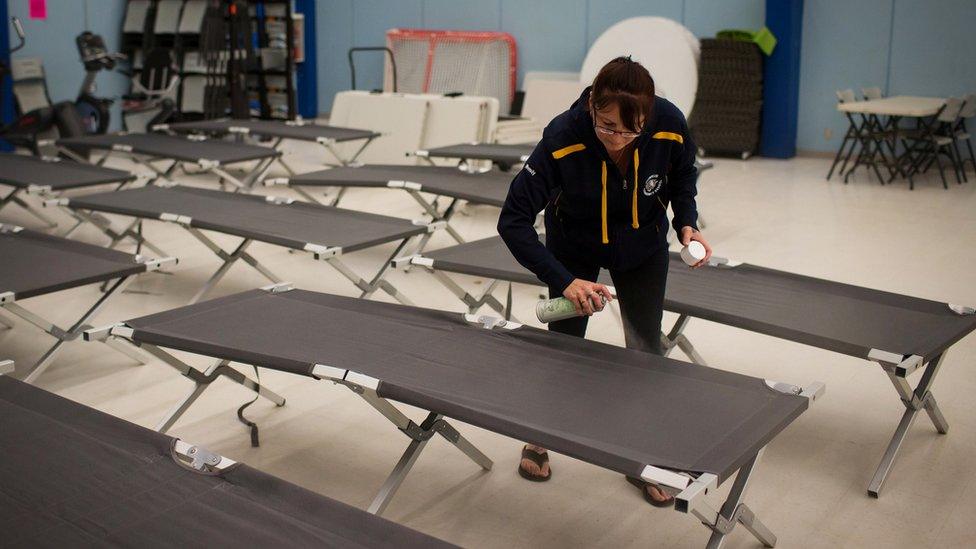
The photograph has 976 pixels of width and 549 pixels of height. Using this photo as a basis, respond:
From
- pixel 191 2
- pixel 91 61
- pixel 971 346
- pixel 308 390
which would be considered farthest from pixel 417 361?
pixel 191 2

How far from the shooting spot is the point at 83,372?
11.4 ft

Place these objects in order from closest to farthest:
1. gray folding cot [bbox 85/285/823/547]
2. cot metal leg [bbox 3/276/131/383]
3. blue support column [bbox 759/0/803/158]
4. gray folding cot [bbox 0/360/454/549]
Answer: gray folding cot [bbox 0/360/454/549] → gray folding cot [bbox 85/285/823/547] → cot metal leg [bbox 3/276/131/383] → blue support column [bbox 759/0/803/158]

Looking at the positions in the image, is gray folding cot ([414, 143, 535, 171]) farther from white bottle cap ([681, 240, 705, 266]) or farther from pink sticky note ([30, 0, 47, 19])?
pink sticky note ([30, 0, 47, 19])

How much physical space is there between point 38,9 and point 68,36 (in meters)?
0.38

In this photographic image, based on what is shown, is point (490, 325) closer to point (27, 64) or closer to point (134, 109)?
point (134, 109)

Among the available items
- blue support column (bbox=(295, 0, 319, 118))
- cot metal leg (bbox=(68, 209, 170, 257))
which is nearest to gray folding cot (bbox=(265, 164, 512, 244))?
cot metal leg (bbox=(68, 209, 170, 257))

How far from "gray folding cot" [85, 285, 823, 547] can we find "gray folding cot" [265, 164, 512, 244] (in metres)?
1.88

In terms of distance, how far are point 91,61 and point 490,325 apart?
22.5 ft

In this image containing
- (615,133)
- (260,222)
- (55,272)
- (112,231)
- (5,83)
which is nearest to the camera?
(615,133)

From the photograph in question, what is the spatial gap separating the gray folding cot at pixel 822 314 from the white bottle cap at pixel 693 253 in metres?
0.59

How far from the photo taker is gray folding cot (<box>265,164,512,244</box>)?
4.80 m

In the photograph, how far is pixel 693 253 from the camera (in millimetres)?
2346

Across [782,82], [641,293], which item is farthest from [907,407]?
[782,82]

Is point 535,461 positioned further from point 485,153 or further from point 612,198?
point 485,153
